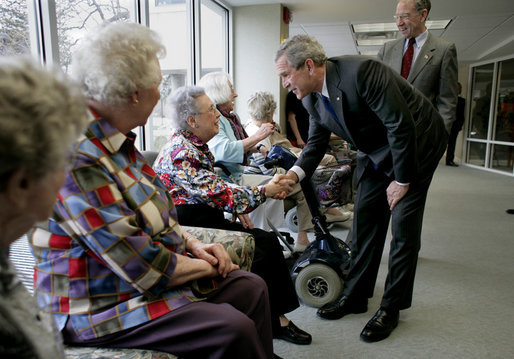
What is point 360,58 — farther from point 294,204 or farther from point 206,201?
point 294,204

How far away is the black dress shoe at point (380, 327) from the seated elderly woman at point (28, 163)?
165 centimetres

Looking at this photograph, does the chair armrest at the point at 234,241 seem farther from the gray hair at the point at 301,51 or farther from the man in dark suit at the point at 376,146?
the gray hair at the point at 301,51

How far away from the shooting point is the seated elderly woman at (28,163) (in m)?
0.48

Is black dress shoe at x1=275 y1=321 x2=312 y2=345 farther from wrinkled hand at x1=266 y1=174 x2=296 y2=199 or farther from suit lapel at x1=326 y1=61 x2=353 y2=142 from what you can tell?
suit lapel at x1=326 y1=61 x2=353 y2=142

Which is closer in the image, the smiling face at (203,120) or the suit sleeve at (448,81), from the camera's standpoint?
the smiling face at (203,120)

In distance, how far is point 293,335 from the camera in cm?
185

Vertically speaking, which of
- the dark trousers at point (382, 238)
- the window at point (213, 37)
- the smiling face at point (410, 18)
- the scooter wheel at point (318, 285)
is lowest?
the scooter wheel at point (318, 285)

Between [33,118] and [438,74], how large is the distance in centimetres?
248

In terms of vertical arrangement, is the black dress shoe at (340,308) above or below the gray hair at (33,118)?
below

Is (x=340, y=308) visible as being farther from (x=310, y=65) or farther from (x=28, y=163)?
(x=28, y=163)

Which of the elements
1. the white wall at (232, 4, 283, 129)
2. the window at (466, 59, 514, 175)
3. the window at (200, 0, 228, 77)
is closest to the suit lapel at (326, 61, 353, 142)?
the window at (200, 0, 228, 77)

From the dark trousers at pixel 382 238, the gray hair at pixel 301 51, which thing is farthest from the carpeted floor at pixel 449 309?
the gray hair at pixel 301 51

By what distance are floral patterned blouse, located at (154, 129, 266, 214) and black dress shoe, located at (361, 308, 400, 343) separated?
0.89 m

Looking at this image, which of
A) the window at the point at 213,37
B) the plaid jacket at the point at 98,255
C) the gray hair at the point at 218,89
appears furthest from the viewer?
the window at the point at 213,37
